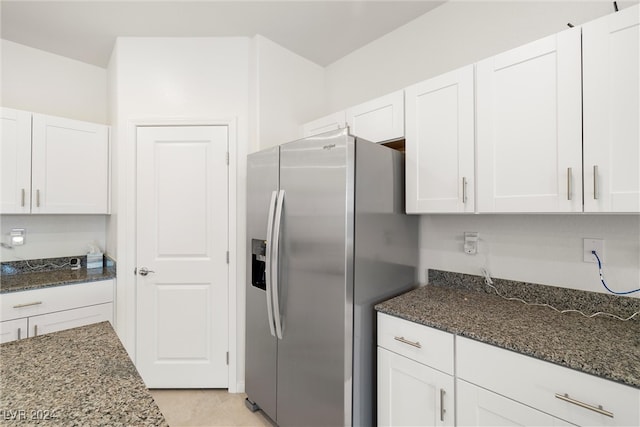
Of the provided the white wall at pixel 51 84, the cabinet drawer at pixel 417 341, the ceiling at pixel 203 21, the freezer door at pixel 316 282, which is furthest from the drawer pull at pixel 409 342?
the white wall at pixel 51 84

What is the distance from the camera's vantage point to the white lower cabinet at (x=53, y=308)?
77.3 inches

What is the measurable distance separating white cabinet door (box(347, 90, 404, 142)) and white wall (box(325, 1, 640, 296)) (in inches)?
18.8

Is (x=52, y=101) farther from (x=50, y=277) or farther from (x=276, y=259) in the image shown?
(x=276, y=259)

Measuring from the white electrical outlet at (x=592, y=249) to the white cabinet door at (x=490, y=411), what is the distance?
808 millimetres

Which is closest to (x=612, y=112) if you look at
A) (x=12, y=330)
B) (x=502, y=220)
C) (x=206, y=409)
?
(x=502, y=220)

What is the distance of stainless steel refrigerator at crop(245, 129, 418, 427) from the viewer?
1.47 meters

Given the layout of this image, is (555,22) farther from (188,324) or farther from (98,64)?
(98,64)

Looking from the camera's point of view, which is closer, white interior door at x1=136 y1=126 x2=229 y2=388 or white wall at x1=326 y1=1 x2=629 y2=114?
white wall at x1=326 y1=1 x2=629 y2=114

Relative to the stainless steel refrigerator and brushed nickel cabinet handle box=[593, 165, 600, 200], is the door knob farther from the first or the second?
brushed nickel cabinet handle box=[593, 165, 600, 200]

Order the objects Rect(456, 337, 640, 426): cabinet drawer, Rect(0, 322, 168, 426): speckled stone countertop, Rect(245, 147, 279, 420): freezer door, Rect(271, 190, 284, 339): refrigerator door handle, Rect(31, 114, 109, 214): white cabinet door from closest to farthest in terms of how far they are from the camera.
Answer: Rect(0, 322, 168, 426): speckled stone countertop → Rect(456, 337, 640, 426): cabinet drawer → Rect(271, 190, 284, 339): refrigerator door handle → Rect(245, 147, 279, 420): freezer door → Rect(31, 114, 109, 214): white cabinet door

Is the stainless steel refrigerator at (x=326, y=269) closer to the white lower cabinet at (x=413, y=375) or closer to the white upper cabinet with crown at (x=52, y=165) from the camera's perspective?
the white lower cabinet at (x=413, y=375)

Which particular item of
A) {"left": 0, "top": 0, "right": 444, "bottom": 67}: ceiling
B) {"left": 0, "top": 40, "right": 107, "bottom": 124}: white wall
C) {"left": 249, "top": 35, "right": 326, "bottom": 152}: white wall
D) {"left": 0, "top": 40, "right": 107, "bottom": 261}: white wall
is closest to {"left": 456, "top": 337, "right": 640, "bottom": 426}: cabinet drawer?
{"left": 249, "top": 35, "right": 326, "bottom": 152}: white wall

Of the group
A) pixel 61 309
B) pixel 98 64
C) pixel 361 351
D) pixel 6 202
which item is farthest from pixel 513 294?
pixel 98 64

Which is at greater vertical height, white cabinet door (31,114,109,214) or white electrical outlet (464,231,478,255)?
white cabinet door (31,114,109,214)
